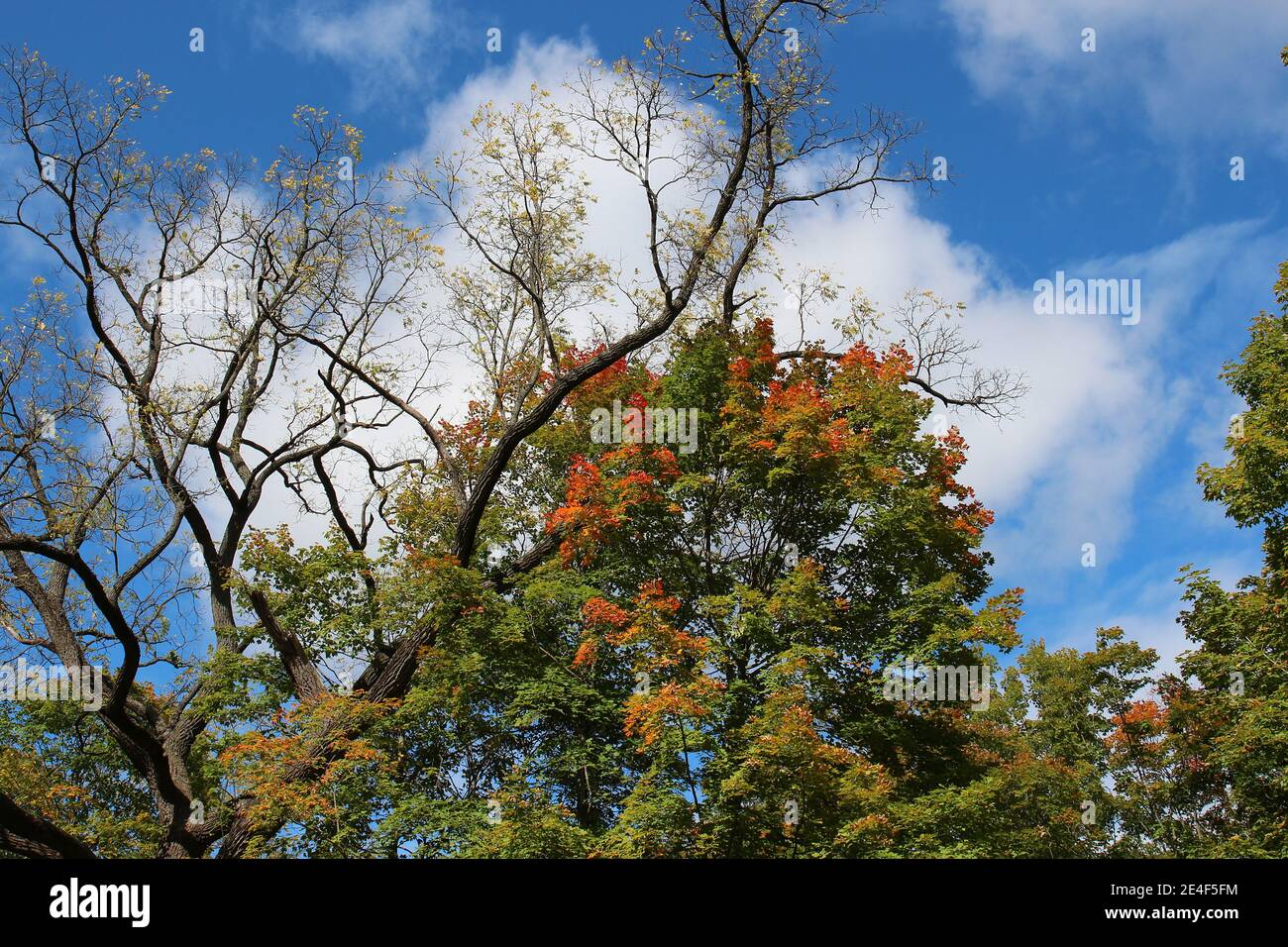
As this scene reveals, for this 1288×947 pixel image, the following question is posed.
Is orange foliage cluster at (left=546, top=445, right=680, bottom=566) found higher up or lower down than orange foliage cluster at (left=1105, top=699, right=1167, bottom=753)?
higher up

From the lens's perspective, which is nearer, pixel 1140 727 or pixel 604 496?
pixel 604 496

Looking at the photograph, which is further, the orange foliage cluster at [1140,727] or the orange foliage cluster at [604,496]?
the orange foliage cluster at [1140,727]

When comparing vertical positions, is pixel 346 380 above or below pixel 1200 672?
above

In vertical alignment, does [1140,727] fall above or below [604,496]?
below

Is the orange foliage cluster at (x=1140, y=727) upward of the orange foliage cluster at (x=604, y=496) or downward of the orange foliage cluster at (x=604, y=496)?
downward

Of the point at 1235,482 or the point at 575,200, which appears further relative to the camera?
the point at 575,200

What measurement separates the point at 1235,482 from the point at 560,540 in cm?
1210

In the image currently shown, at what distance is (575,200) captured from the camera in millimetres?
20828

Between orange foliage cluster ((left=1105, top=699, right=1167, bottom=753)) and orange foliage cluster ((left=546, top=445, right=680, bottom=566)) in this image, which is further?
orange foliage cluster ((left=1105, top=699, right=1167, bottom=753))
